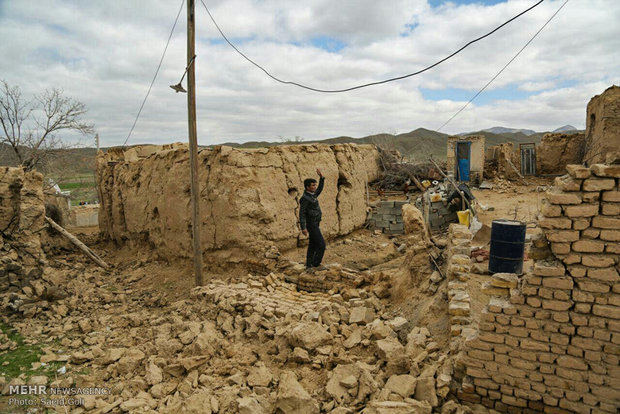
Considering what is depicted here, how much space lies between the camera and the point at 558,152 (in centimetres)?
1691

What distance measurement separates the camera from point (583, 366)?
2.72 meters

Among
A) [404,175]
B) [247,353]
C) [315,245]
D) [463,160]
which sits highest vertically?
[463,160]

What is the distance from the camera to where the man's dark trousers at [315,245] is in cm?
644

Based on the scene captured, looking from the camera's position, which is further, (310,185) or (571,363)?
(310,185)

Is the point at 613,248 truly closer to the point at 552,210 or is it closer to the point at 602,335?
the point at 552,210

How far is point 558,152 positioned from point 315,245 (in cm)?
1576

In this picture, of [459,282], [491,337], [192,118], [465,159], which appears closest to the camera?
[491,337]

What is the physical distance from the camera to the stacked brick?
3.64 meters

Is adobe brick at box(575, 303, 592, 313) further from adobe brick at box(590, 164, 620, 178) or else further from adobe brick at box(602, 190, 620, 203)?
adobe brick at box(590, 164, 620, 178)

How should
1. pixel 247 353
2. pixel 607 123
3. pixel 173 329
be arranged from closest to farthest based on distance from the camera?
pixel 247 353 < pixel 173 329 < pixel 607 123

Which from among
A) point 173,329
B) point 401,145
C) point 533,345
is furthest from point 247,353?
point 401,145

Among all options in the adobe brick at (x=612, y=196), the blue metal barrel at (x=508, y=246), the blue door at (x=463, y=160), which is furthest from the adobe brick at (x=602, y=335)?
the blue door at (x=463, y=160)

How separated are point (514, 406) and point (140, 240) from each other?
917 cm

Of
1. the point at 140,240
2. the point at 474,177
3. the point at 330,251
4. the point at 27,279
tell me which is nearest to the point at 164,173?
the point at 140,240
